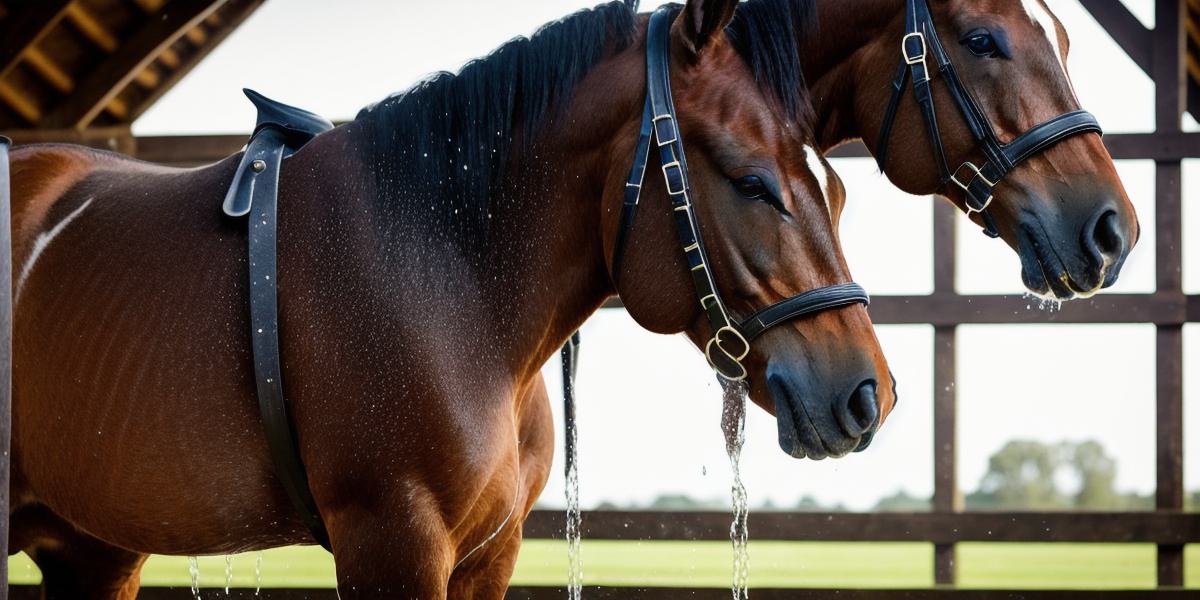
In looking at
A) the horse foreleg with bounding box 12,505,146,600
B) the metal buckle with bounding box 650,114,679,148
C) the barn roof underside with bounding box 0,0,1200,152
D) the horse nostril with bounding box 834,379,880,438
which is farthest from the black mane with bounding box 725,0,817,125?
the barn roof underside with bounding box 0,0,1200,152

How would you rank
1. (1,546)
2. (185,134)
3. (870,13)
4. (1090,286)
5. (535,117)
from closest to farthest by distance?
(1,546), (535,117), (1090,286), (870,13), (185,134)

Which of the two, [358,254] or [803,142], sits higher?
[803,142]

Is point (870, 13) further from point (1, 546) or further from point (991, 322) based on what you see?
point (991, 322)

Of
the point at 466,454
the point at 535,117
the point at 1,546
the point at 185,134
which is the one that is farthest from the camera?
the point at 185,134

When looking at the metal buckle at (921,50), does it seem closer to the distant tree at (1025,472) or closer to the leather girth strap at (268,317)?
the leather girth strap at (268,317)

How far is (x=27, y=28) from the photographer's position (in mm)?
5410

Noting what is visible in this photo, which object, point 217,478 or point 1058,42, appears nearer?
point 217,478

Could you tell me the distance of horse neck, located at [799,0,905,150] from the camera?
2338 millimetres

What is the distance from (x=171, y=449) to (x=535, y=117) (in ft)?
2.96

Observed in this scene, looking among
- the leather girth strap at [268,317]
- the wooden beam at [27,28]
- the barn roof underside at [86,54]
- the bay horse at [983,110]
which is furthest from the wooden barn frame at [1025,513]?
the leather girth strap at [268,317]

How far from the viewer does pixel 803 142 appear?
1848 millimetres

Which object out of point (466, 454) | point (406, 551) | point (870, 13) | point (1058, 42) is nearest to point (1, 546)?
point (406, 551)

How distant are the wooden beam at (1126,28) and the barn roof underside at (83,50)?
4.44 metres

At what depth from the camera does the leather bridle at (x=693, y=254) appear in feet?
5.65
